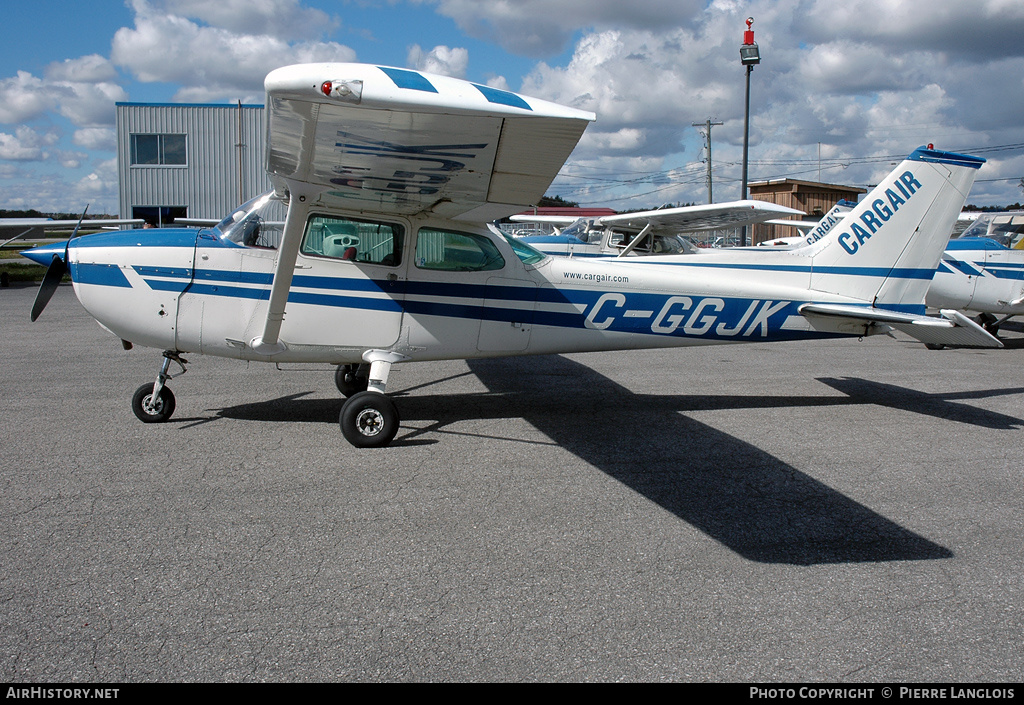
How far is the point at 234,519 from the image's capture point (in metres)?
3.96

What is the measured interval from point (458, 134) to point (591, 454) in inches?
105

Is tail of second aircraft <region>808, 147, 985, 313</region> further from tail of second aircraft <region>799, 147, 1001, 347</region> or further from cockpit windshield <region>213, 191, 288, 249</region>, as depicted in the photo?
cockpit windshield <region>213, 191, 288, 249</region>

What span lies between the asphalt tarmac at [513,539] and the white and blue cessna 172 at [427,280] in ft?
2.34

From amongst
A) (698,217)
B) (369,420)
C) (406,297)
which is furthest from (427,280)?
(698,217)

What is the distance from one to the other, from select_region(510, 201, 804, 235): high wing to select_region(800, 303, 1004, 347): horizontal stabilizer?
7767 millimetres

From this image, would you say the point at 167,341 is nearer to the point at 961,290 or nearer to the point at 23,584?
the point at 23,584

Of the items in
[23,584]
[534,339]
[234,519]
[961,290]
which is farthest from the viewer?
[961,290]

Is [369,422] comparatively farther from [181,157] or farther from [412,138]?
[181,157]

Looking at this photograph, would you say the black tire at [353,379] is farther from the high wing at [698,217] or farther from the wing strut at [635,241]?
the wing strut at [635,241]

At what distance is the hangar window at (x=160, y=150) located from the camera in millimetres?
34875

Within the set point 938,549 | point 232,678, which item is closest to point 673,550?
point 938,549

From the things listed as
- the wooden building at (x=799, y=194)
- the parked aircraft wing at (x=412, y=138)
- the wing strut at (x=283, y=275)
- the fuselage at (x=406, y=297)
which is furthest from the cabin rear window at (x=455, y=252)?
the wooden building at (x=799, y=194)

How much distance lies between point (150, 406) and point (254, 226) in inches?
67.6

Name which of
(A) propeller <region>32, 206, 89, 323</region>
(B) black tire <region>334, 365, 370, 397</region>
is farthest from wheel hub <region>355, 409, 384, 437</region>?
(A) propeller <region>32, 206, 89, 323</region>
